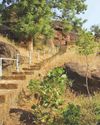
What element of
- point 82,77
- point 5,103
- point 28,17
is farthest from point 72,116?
point 28,17

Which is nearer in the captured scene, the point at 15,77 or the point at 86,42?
the point at 86,42

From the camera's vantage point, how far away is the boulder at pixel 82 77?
1458 centimetres

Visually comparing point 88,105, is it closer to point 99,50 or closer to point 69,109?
point 69,109

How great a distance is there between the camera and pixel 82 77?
48.7 ft

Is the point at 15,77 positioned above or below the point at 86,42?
below

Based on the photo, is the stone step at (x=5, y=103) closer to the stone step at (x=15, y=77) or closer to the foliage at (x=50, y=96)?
the foliage at (x=50, y=96)

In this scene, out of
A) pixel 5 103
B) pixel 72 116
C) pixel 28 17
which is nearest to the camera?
pixel 72 116

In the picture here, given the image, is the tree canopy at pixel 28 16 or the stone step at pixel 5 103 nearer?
the stone step at pixel 5 103

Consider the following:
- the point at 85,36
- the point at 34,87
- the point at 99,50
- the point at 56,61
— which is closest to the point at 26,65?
the point at 56,61

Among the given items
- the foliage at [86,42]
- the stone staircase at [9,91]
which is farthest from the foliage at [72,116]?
the foliage at [86,42]

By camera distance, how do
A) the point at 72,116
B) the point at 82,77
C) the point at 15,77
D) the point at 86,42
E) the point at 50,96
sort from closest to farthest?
the point at 72,116, the point at 50,96, the point at 86,42, the point at 82,77, the point at 15,77

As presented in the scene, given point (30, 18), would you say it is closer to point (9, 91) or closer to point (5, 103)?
point (9, 91)

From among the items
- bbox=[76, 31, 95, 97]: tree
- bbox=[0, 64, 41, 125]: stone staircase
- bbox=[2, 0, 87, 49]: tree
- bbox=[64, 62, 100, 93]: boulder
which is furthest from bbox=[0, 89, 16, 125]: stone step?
bbox=[2, 0, 87, 49]: tree

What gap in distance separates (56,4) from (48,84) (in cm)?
2455
